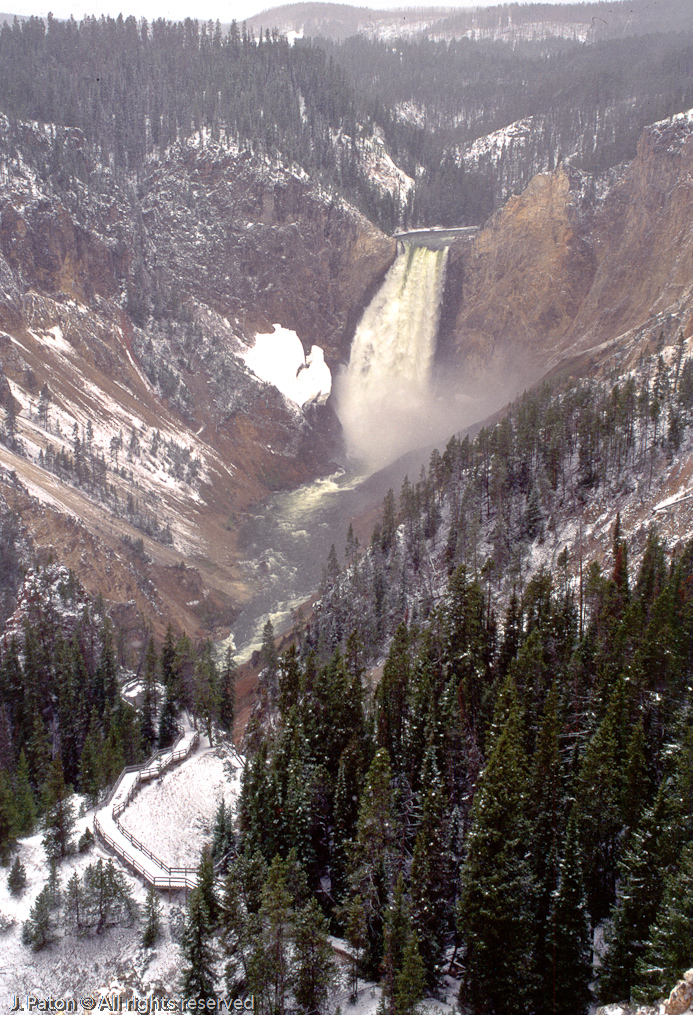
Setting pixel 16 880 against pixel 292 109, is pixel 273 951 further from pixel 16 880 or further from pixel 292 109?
pixel 292 109

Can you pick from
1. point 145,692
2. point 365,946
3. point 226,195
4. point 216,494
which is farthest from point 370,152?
point 365,946

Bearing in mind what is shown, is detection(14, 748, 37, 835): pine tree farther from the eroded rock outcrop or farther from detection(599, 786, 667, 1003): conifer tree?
the eroded rock outcrop

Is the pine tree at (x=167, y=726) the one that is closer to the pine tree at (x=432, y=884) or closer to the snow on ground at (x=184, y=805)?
the snow on ground at (x=184, y=805)

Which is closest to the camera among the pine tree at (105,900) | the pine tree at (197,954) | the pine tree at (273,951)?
the pine tree at (273,951)

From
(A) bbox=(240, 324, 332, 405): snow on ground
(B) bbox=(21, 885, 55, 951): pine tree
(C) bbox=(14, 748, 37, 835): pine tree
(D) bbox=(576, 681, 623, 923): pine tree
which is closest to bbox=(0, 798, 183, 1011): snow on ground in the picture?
(B) bbox=(21, 885, 55, 951): pine tree

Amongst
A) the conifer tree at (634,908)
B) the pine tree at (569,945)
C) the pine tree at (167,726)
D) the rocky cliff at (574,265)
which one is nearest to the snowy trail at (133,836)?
the pine tree at (167,726)

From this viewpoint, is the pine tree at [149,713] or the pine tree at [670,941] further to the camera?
the pine tree at [149,713]

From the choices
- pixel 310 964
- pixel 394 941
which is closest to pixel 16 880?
pixel 310 964
